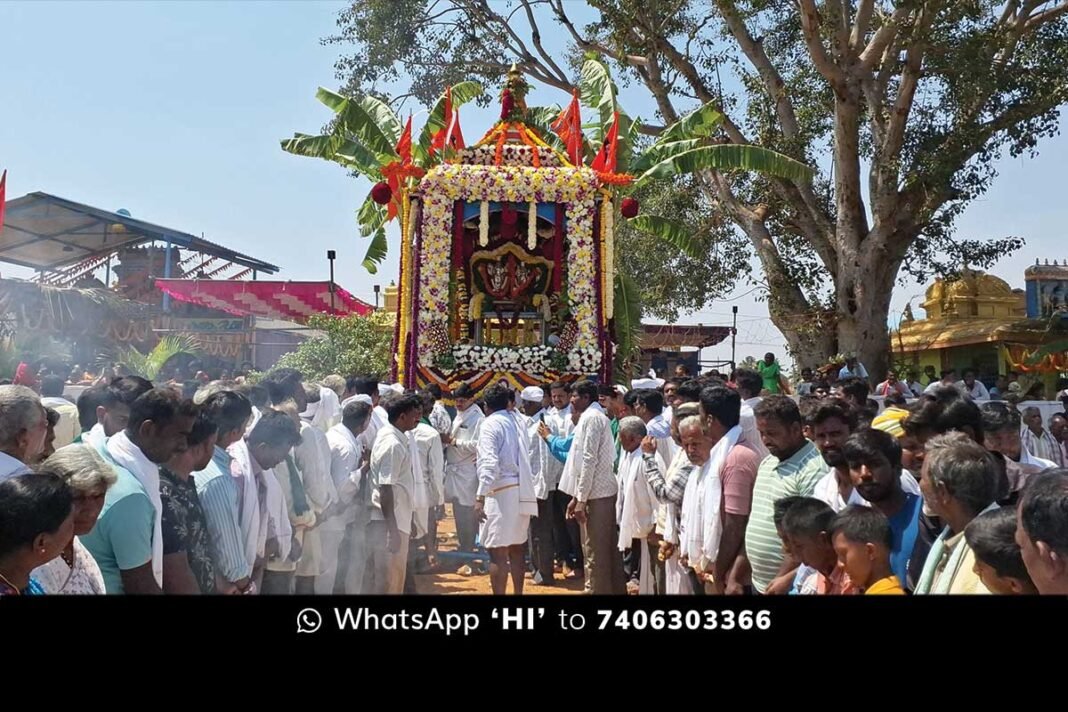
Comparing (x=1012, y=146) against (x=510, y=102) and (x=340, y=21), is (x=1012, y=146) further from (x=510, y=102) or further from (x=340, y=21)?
(x=340, y=21)

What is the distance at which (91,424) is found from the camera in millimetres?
4930

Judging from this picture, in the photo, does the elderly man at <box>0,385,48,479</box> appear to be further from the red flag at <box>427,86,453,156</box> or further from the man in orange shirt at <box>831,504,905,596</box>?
the red flag at <box>427,86,453,156</box>

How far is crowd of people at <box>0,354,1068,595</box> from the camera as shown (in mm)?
2645

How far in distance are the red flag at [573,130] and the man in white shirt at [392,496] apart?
8.86 meters

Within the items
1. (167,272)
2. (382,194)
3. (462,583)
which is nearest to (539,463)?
(462,583)

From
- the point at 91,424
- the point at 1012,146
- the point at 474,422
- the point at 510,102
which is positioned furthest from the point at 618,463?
the point at 1012,146

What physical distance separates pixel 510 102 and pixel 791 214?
6.92 metres

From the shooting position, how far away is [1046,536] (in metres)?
2.15

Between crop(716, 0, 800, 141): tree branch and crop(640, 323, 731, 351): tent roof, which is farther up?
crop(716, 0, 800, 141): tree branch

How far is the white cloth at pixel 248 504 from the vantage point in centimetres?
417

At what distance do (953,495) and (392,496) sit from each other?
3807mm

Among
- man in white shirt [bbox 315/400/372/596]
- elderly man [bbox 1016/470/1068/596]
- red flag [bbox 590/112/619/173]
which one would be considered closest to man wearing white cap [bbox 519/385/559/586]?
man in white shirt [bbox 315/400/372/596]

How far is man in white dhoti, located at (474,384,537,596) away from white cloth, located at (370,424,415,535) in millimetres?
639

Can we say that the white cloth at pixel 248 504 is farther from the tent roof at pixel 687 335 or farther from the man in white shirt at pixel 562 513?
the tent roof at pixel 687 335
